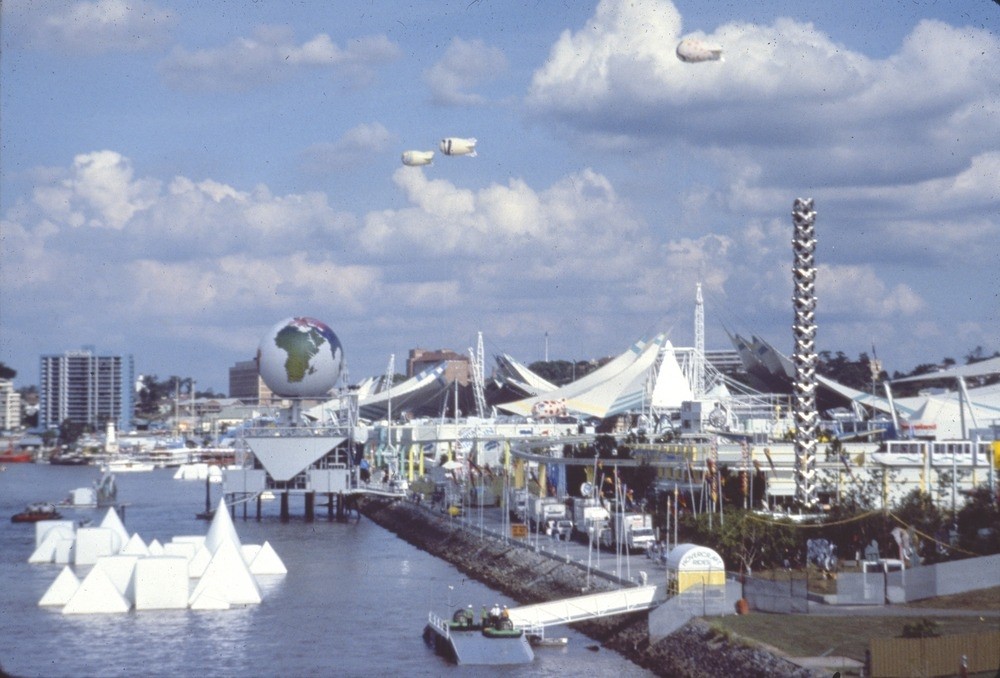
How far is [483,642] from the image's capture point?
Result: 1331 inches

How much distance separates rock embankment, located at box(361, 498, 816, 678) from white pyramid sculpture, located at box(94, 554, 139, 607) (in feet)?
37.5

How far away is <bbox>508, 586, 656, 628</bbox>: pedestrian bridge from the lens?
1375 inches

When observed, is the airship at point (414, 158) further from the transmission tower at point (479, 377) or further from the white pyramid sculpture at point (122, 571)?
the transmission tower at point (479, 377)

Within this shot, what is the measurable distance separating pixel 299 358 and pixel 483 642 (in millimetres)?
45870

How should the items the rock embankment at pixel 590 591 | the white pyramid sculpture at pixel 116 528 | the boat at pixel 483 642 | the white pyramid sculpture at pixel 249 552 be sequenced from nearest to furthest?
the rock embankment at pixel 590 591, the boat at pixel 483 642, the white pyramid sculpture at pixel 249 552, the white pyramid sculpture at pixel 116 528

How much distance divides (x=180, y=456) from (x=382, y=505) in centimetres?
9080

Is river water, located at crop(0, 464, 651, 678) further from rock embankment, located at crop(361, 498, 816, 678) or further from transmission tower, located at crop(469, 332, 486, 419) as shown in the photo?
transmission tower, located at crop(469, 332, 486, 419)

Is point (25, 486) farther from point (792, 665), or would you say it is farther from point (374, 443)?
point (792, 665)

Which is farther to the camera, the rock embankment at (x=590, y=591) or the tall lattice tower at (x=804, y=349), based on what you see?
the tall lattice tower at (x=804, y=349)

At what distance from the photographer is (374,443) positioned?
110 metres

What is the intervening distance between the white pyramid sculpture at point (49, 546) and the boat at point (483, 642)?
2499 centimetres

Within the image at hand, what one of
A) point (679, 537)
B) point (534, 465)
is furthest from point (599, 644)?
point (534, 465)

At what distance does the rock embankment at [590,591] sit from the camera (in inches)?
1123

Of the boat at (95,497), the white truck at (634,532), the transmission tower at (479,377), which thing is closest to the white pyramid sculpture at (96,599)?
the white truck at (634,532)
